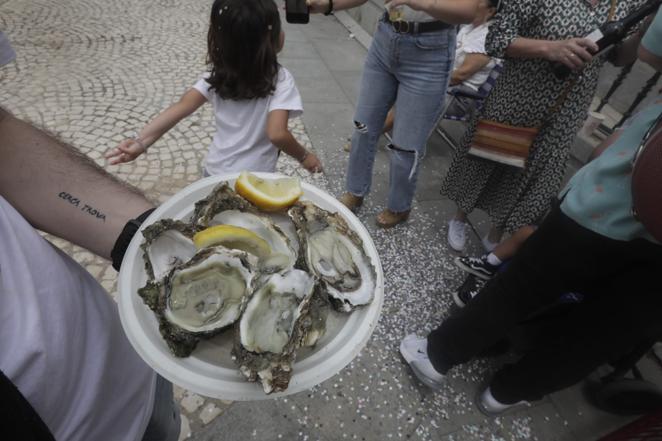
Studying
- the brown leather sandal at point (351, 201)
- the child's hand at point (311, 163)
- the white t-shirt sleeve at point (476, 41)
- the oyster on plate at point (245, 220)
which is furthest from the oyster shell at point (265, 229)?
the white t-shirt sleeve at point (476, 41)

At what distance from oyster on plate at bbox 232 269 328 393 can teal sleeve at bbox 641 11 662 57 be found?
55.6 inches

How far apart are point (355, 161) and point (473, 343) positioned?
150 centimetres

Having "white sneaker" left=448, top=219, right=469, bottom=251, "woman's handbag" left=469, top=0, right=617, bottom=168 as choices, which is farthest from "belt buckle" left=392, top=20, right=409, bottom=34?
"white sneaker" left=448, top=219, right=469, bottom=251

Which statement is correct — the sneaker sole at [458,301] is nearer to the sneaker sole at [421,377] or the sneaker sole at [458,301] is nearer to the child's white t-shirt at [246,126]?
the sneaker sole at [421,377]

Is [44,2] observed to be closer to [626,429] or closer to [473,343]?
[473,343]

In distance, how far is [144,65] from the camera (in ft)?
14.3

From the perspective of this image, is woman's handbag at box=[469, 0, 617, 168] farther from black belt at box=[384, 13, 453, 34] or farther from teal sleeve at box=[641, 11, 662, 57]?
teal sleeve at box=[641, 11, 662, 57]

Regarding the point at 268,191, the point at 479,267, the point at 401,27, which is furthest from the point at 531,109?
the point at 268,191

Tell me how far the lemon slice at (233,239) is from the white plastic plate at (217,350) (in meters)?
0.16

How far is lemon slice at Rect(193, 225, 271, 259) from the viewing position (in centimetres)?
102

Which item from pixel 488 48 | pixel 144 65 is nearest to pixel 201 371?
pixel 488 48

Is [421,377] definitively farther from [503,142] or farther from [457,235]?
[503,142]

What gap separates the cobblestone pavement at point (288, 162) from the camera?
1.84m

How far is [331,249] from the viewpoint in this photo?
1223 millimetres
